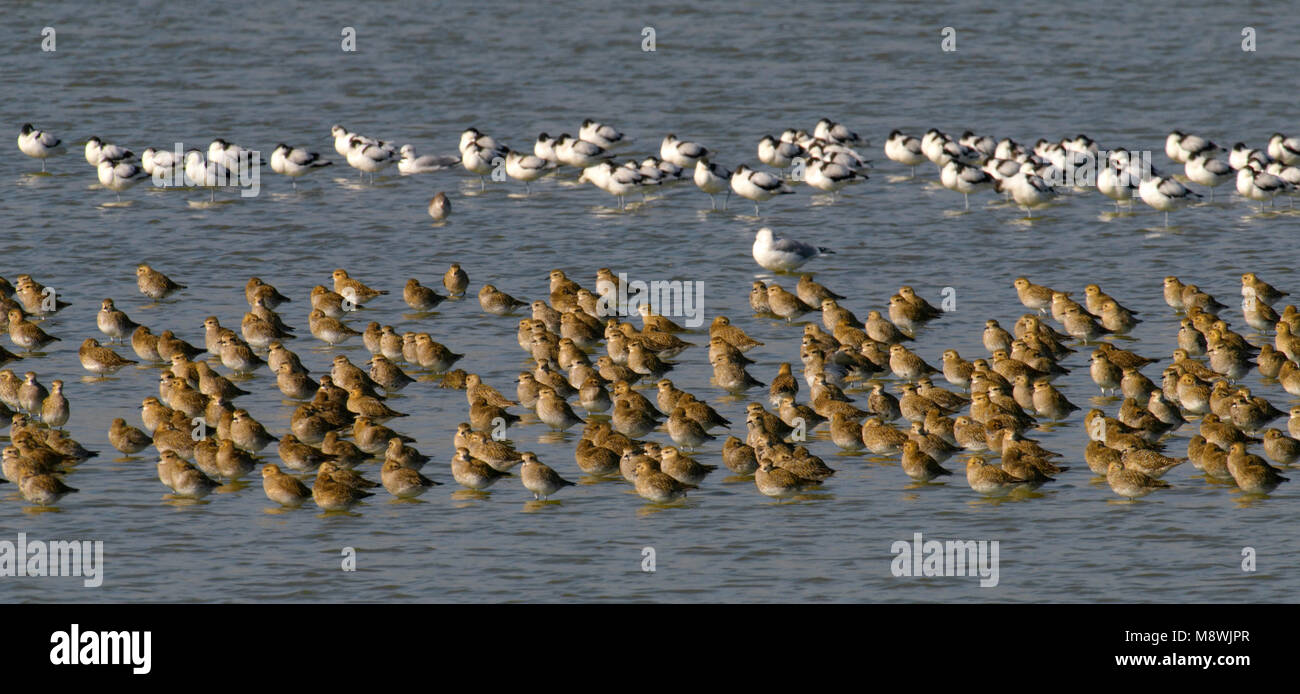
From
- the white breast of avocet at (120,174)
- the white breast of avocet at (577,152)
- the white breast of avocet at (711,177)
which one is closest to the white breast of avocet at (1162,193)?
the white breast of avocet at (711,177)

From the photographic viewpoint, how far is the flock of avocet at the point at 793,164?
40500 mm

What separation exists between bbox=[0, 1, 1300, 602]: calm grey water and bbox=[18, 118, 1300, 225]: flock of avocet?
1.88 ft

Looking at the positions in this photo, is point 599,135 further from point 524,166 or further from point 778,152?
point 778,152

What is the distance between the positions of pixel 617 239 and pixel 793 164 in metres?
8.45

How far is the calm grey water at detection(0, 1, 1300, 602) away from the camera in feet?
65.7

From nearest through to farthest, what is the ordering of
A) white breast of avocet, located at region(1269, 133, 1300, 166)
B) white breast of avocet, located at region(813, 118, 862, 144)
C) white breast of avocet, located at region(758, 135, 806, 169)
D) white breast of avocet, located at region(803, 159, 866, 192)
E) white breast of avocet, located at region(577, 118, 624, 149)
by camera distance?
white breast of avocet, located at region(803, 159, 866, 192)
white breast of avocet, located at region(1269, 133, 1300, 166)
white breast of avocet, located at region(758, 135, 806, 169)
white breast of avocet, located at region(577, 118, 624, 149)
white breast of avocet, located at region(813, 118, 862, 144)

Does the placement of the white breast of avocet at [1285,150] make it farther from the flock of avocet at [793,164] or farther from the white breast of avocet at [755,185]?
the white breast of avocet at [755,185]

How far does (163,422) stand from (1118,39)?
46145 millimetres

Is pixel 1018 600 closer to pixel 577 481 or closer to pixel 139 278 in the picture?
pixel 577 481

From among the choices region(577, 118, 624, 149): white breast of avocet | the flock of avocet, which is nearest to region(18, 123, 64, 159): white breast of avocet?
the flock of avocet

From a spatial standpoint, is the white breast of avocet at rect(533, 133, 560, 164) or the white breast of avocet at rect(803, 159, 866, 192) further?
the white breast of avocet at rect(533, 133, 560, 164)

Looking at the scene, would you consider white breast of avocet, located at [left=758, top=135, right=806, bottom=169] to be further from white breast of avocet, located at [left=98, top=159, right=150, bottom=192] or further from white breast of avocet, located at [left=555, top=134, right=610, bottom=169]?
white breast of avocet, located at [left=98, top=159, right=150, bottom=192]

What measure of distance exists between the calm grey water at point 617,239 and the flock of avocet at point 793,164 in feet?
1.88

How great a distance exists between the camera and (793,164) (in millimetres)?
45281
